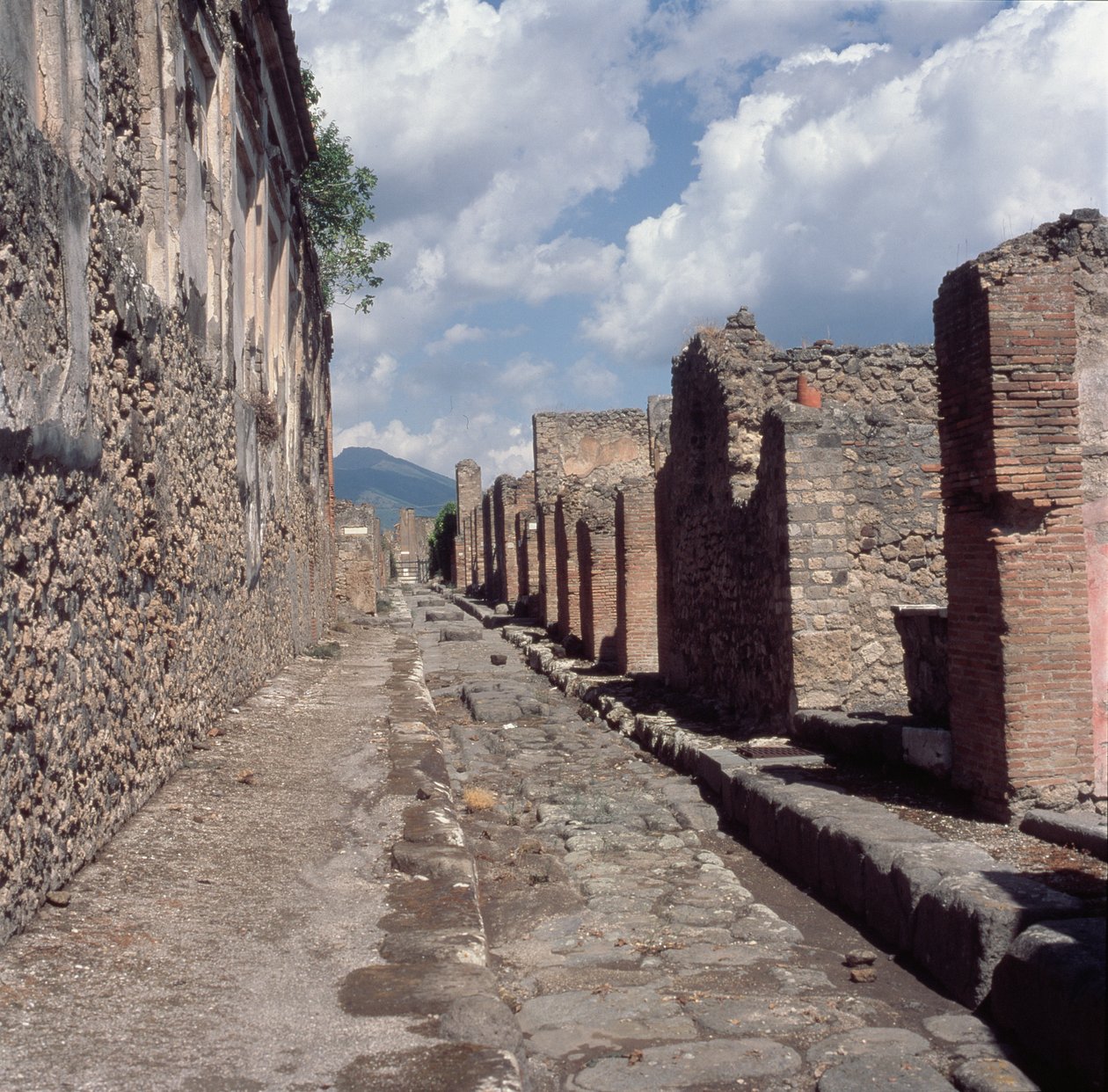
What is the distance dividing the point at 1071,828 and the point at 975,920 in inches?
39.3

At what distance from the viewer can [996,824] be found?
16.7ft

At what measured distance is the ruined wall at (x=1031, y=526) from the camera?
201 inches

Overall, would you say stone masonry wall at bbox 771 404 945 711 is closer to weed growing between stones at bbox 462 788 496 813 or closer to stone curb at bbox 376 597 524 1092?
weed growing between stones at bbox 462 788 496 813

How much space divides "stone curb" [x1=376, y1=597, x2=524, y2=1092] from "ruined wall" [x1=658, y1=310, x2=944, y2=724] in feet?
12.0

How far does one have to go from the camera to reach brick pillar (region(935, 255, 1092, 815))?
509 cm

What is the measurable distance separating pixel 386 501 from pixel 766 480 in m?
179

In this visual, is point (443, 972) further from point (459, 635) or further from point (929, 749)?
point (459, 635)

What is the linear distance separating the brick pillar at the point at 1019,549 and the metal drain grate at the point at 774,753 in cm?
175

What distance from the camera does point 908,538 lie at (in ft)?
27.1

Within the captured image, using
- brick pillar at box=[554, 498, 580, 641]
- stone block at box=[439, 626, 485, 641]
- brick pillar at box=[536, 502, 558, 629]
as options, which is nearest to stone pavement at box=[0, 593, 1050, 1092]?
brick pillar at box=[554, 498, 580, 641]

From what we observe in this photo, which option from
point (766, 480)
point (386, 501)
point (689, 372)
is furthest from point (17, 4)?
point (386, 501)

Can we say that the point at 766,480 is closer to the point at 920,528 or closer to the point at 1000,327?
the point at 920,528

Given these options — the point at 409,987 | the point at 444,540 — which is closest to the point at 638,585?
the point at 409,987

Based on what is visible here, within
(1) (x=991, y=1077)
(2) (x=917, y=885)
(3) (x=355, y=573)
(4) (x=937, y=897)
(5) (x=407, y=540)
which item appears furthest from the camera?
(5) (x=407, y=540)
